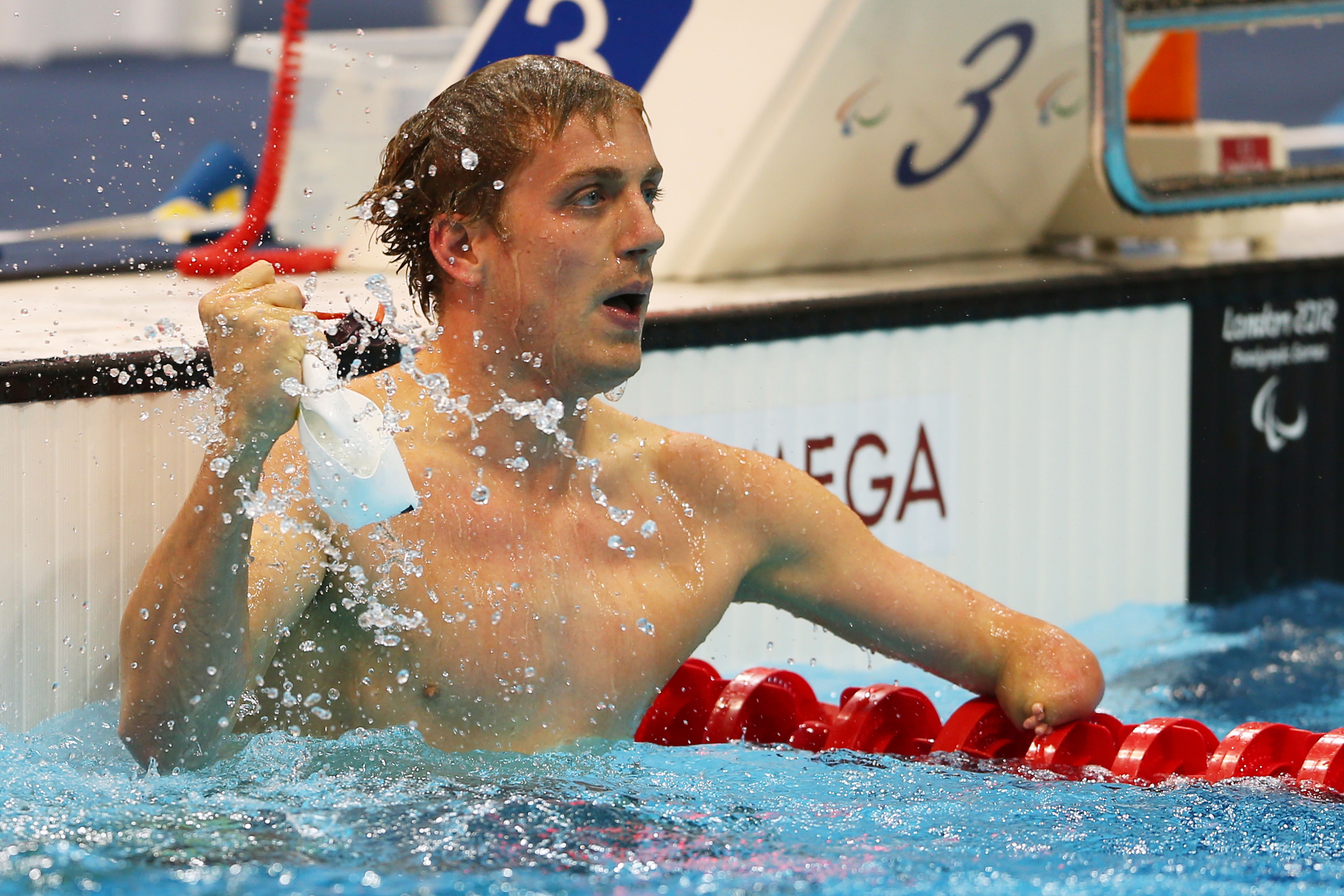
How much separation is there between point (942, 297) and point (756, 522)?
47.1 inches

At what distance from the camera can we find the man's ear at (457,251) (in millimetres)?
1846

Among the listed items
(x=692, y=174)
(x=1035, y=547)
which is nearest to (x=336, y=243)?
(x=692, y=174)

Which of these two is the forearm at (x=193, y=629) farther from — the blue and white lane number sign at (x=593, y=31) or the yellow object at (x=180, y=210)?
the yellow object at (x=180, y=210)

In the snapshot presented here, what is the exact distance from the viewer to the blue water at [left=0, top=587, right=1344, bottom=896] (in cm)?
149

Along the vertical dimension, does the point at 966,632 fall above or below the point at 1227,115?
below

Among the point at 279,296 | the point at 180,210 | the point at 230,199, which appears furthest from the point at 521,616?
the point at 230,199

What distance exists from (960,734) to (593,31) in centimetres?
160

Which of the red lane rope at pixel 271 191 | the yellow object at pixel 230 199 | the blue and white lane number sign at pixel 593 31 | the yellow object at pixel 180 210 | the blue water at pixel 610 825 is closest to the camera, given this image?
the blue water at pixel 610 825

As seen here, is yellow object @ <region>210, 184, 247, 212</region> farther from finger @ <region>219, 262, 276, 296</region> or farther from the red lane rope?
finger @ <region>219, 262, 276, 296</region>

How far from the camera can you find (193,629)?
156cm

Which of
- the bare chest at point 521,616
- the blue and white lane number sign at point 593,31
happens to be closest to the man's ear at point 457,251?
the bare chest at point 521,616

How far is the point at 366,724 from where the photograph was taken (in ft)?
6.01

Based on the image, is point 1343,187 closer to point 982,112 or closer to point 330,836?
point 982,112

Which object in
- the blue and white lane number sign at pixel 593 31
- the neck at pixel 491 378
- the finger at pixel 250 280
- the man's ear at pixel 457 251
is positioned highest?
the blue and white lane number sign at pixel 593 31
